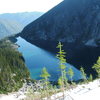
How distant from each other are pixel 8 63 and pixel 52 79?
2358 inches

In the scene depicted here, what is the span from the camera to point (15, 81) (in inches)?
6152

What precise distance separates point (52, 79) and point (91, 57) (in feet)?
183

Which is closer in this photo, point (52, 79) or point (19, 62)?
point (52, 79)

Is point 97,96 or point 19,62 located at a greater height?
point 19,62

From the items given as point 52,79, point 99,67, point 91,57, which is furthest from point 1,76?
point 99,67

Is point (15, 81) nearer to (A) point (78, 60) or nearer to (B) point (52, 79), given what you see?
(B) point (52, 79)

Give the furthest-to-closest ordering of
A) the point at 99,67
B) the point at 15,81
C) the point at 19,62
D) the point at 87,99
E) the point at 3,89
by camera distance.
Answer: the point at 19,62 → the point at 15,81 → the point at 3,89 → the point at 99,67 → the point at 87,99

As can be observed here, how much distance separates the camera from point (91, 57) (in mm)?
190125

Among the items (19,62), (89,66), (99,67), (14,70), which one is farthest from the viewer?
(19,62)

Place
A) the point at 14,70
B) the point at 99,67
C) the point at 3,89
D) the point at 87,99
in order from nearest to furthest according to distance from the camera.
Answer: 1. the point at 87,99
2. the point at 99,67
3. the point at 3,89
4. the point at 14,70

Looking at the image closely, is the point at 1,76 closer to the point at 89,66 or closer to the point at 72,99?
the point at 89,66

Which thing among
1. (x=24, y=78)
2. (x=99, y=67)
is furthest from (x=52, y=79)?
(x=99, y=67)

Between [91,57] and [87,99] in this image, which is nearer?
→ [87,99]

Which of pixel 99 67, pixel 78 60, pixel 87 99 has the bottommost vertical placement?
pixel 87 99
